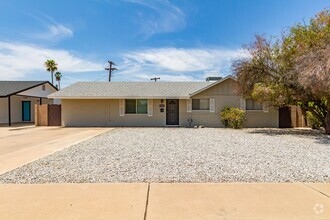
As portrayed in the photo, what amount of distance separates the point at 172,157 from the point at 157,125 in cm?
1136

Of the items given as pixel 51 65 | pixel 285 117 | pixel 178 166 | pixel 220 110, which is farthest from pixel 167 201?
pixel 51 65

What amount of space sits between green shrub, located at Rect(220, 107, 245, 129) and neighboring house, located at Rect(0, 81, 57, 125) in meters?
18.2

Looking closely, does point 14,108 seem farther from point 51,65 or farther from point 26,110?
point 51,65

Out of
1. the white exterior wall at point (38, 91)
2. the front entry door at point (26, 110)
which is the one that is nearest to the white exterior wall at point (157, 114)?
the white exterior wall at point (38, 91)

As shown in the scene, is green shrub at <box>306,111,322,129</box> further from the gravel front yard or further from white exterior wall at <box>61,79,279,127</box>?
the gravel front yard

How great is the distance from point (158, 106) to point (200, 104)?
10.6ft

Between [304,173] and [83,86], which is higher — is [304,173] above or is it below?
below

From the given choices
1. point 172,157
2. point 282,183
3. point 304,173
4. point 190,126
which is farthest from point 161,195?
point 190,126

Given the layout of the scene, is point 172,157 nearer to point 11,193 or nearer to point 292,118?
point 11,193

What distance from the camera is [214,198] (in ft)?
13.9

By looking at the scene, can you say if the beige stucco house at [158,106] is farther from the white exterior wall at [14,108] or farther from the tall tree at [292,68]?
the white exterior wall at [14,108]

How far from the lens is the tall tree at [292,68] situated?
1159 centimetres

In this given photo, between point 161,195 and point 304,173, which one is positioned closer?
point 161,195

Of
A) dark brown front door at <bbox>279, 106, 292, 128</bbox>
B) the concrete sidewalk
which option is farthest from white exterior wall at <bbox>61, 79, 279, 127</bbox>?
the concrete sidewalk
